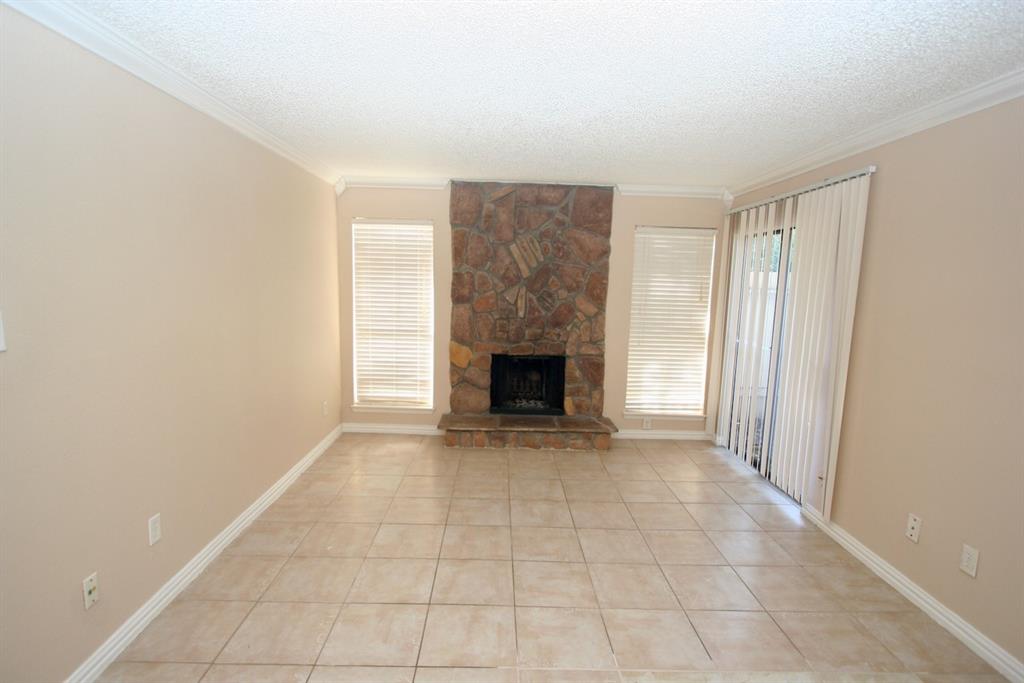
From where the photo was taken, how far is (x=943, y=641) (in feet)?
6.58

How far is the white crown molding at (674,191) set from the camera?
14.0ft

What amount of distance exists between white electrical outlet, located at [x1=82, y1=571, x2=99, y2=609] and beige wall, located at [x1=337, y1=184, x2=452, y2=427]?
9.22 feet

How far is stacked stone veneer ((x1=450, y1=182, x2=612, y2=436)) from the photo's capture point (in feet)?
14.1

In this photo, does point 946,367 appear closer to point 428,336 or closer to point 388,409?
point 428,336

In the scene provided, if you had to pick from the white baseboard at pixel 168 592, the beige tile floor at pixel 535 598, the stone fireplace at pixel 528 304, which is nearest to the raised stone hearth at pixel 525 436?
the stone fireplace at pixel 528 304

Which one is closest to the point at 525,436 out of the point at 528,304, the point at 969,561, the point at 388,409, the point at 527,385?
the point at 527,385

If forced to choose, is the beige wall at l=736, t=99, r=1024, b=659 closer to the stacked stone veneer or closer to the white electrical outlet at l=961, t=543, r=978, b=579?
the white electrical outlet at l=961, t=543, r=978, b=579

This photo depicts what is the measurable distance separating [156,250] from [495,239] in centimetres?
276

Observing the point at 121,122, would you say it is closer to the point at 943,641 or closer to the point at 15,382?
the point at 15,382

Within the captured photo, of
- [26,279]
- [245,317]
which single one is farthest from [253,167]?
[26,279]

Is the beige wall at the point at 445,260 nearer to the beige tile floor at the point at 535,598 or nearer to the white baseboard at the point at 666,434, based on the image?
the white baseboard at the point at 666,434

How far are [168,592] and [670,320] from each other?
4186 mm

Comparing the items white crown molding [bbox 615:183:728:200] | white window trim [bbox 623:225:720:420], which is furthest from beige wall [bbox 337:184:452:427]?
white window trim [bbox 623:225:720:420]

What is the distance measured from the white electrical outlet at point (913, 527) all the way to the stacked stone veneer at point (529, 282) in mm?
2494
